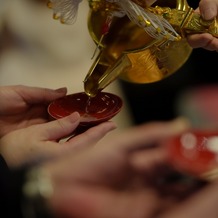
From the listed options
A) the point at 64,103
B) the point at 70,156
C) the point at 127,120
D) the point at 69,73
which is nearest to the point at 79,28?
the point at 69,73

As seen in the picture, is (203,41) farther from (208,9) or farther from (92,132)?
(92,132)

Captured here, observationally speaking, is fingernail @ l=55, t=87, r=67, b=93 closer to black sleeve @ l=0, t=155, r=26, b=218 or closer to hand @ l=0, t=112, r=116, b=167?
hand @ l=0, t=112, r=116, b=167

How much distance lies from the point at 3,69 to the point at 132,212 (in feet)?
2.00

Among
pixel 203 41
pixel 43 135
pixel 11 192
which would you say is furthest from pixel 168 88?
pixel 11 192

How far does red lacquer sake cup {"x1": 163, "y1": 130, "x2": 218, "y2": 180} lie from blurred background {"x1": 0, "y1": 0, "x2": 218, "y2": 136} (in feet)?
0.79

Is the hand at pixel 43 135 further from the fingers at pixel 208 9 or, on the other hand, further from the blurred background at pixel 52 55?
the fingers at pixel 208 9

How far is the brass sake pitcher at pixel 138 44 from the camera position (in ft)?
2.23

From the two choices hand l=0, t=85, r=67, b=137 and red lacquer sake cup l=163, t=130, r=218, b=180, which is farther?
hand l=0, t=85, r=67, b=137

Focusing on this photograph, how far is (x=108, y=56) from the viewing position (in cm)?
74

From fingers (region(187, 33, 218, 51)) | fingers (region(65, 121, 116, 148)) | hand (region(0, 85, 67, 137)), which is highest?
fingers (region(187, 33, 218, 51))

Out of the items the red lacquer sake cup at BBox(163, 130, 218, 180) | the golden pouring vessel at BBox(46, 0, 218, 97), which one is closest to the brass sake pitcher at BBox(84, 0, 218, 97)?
the golden pouring vessel at BBox(46, 0, 218, 97)

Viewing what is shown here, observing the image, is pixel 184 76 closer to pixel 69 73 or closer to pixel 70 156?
pixel 69 73

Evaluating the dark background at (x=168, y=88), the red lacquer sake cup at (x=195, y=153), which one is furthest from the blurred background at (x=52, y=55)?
the red lacquer sake cup at (x=195, y=153)

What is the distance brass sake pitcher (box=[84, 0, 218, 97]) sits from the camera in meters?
0.68
